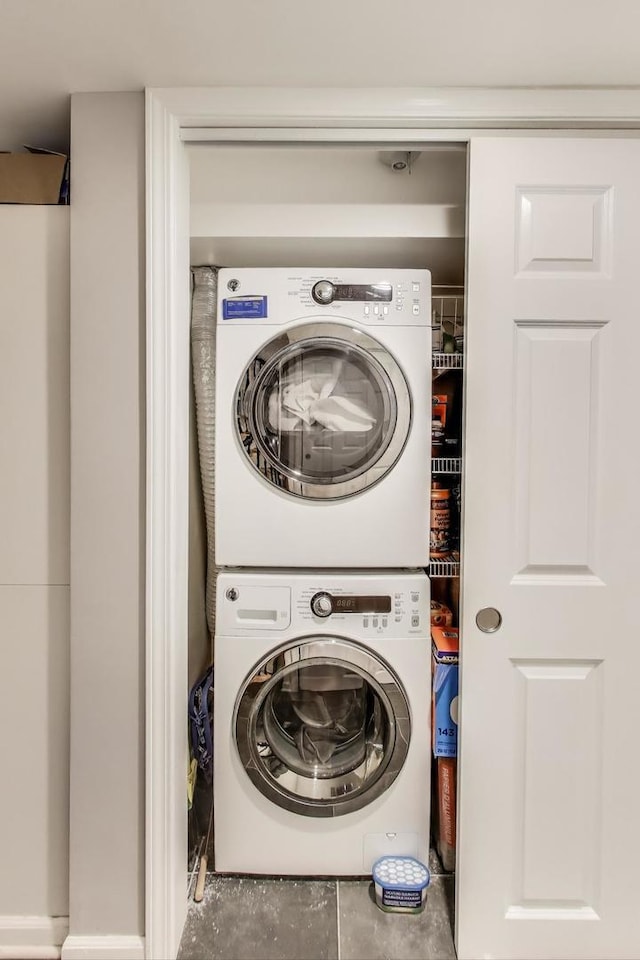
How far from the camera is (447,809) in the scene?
173cm

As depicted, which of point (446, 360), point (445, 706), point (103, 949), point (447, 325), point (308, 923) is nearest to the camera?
point (103, 949)

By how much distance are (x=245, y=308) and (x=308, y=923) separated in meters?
1.76

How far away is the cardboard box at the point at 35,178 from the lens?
146 centimetres

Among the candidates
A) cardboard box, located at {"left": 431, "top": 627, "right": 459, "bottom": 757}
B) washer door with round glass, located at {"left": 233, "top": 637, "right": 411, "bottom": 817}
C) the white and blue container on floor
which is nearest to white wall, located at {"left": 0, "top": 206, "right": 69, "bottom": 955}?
washer door with round glass, located at {"left": 233, "top": 637, "right": 411, "bottom": 817}

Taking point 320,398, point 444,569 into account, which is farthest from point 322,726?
point 320,398

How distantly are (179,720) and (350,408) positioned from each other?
1.00m

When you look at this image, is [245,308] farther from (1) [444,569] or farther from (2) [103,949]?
(2) [103,949]

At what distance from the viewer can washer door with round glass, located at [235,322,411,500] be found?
165 cm

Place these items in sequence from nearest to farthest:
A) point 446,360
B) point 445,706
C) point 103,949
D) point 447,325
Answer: point 103,949, point 445,706, point 446,360, point 447,325

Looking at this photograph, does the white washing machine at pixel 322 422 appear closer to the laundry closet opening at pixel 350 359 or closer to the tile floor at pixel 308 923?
the laundry closet opening at pixel 350 359

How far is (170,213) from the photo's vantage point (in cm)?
138

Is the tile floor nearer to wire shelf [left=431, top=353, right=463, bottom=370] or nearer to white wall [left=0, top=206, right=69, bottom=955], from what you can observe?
white wall [left=0, top=206, right=69, bottom=955]

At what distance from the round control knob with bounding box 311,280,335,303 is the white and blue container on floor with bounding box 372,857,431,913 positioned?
167 centimetres

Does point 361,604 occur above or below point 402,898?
above
